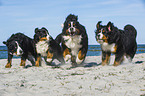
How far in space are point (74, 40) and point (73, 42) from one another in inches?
3.6

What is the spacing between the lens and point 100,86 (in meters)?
4.52

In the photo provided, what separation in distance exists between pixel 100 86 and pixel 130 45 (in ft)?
15.2

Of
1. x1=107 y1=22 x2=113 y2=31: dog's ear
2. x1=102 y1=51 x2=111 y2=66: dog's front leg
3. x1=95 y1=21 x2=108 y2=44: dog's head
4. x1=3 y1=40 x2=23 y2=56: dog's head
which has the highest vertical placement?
x1=107 y1=22 x2=113 y2=31: dog's ear

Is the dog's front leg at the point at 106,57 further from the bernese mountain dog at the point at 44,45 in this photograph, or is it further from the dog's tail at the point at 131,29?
the bernese mountain dog at the point at 44,45

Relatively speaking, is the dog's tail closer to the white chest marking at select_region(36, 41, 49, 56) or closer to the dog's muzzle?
the dog's muzzle

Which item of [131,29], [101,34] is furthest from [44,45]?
[131,29]

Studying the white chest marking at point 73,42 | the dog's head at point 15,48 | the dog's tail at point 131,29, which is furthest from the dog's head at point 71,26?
the dog's tail at point 131,29

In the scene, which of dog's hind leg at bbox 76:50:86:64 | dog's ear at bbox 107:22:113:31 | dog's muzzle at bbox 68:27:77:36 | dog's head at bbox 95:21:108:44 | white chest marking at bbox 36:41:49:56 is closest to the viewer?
dog's head at bbox 95:21:108:44

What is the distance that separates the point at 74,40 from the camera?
26.0ft

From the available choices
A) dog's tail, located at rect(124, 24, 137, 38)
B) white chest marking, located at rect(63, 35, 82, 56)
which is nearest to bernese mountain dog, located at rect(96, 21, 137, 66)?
dog's tail, located at rect(124, 24, 137, 38)

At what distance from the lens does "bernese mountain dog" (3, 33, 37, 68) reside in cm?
816

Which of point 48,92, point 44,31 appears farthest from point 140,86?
point 44,31

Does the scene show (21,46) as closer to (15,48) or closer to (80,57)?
(15,48)

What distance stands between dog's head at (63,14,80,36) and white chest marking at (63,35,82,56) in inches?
7.1
